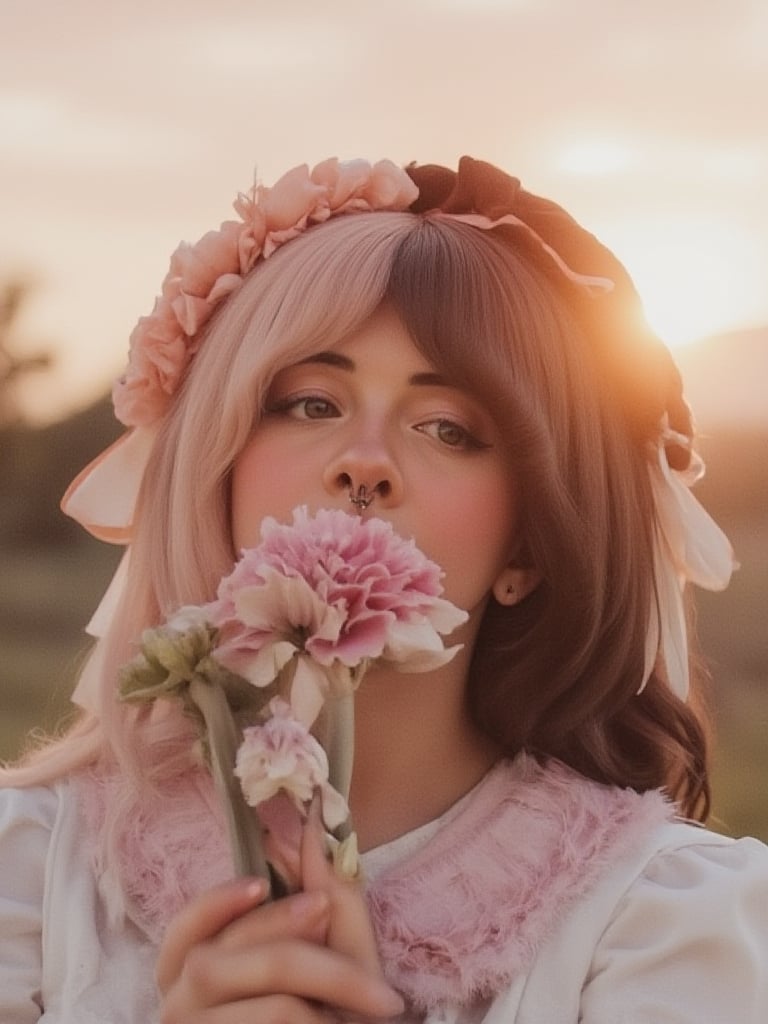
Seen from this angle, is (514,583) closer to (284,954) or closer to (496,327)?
(496,327)

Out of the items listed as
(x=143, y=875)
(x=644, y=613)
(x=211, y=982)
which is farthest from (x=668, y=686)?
(x=211, y=982)

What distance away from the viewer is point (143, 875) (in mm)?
1964

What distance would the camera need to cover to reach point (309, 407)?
77.8 inches

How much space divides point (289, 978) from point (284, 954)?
2 centimetres

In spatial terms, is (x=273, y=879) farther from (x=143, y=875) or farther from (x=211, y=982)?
(x=143, y=875)

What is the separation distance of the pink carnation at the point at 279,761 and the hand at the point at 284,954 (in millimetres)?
94

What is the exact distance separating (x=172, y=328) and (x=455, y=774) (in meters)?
0.65

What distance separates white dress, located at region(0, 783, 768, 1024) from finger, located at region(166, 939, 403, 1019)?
0.26 meters

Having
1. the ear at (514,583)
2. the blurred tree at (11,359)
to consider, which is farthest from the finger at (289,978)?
the blurred tree at (11,359)

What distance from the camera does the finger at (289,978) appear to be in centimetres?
155

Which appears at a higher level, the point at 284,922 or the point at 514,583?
the point at 514,583

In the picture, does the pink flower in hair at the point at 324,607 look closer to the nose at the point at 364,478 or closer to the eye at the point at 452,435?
the nose at the point at 364,478

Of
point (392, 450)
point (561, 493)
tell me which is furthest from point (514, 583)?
point (392, 450)

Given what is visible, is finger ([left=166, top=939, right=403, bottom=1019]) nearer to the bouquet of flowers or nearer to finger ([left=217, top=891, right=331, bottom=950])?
finger ([left=217, top=891, right=331, bottom=950])
